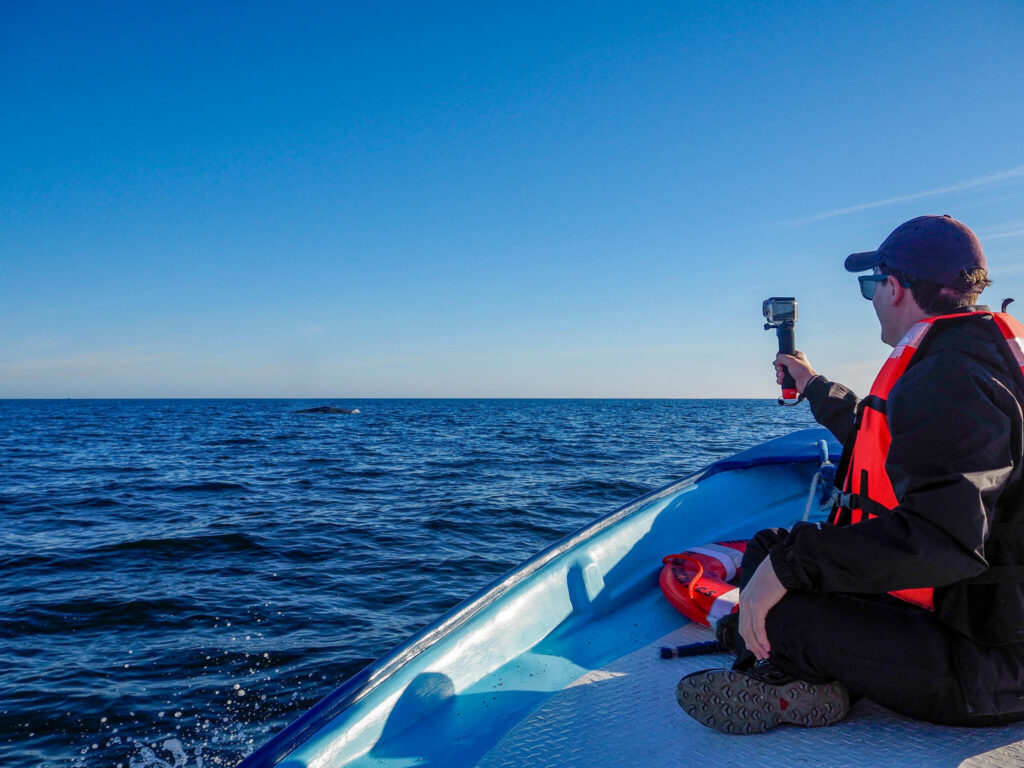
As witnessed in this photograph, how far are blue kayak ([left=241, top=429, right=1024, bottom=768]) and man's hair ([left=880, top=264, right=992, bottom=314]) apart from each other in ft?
3.94

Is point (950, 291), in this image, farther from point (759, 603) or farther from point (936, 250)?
point (759, 603)

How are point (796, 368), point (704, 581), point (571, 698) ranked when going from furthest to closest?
1. point (704, 581)
2. point (796, 368)
3. point (571, 698)

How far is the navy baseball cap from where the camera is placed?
1746 mm

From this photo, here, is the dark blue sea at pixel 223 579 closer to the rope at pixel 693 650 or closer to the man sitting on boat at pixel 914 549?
the rope at pixel 693 650

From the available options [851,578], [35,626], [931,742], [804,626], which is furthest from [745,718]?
[35,626]

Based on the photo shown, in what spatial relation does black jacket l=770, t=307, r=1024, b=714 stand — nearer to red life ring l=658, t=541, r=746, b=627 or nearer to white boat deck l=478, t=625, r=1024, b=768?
white boat deck l=478, t=625, r=1024, b=768

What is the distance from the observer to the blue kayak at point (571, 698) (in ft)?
6.30

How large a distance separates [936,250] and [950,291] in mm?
124

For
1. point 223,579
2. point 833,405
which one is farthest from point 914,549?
point 223,579

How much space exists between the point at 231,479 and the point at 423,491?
4.80 meters

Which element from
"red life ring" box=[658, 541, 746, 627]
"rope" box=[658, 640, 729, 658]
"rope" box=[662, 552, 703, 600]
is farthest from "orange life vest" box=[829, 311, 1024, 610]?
"rope" box=[662, 552, 703, 600]

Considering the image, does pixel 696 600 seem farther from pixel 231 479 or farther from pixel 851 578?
pixel 231 479

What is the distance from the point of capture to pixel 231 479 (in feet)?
46.2

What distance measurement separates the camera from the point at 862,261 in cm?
205
